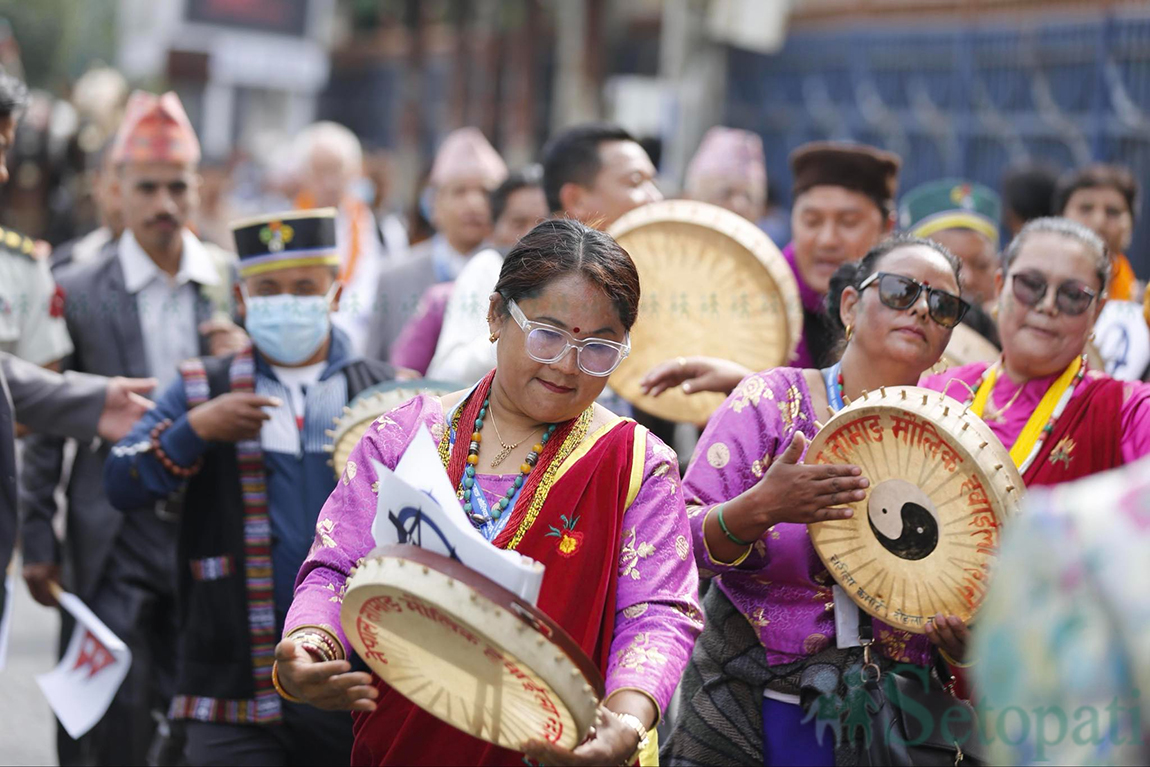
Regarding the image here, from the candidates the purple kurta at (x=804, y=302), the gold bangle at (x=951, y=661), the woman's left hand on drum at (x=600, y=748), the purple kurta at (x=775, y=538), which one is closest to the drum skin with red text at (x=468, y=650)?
the woman's left hand on drum at (x=600, y=748)

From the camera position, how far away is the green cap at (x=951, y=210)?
638cm

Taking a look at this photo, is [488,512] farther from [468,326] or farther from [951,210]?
[951,210]

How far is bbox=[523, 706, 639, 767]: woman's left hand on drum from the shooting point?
2.46 meters

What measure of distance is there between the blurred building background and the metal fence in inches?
0.6

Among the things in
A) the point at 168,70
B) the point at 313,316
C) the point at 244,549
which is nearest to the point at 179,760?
the point at 244,549

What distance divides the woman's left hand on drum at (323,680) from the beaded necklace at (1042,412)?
5.88 ft

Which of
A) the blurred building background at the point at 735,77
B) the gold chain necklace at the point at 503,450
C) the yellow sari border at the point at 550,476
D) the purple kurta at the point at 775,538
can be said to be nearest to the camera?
the yellow sari border at the point at 550,476

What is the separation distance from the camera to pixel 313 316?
14.6 ft

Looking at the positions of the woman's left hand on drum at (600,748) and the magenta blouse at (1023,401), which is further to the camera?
the magenta blouse at (1023,401)

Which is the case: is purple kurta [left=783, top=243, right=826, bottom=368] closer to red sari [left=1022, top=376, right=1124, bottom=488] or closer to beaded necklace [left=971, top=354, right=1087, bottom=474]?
beaded necklace [left=971, top=354, right=1087, bottom=474]

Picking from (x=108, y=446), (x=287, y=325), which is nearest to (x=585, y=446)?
(x=287, y=325)

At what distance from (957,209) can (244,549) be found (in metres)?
3.96

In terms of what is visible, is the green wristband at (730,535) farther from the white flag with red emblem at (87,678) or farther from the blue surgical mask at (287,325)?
the white flag with red emblem at (87,678)

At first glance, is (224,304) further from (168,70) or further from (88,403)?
(168,70)
